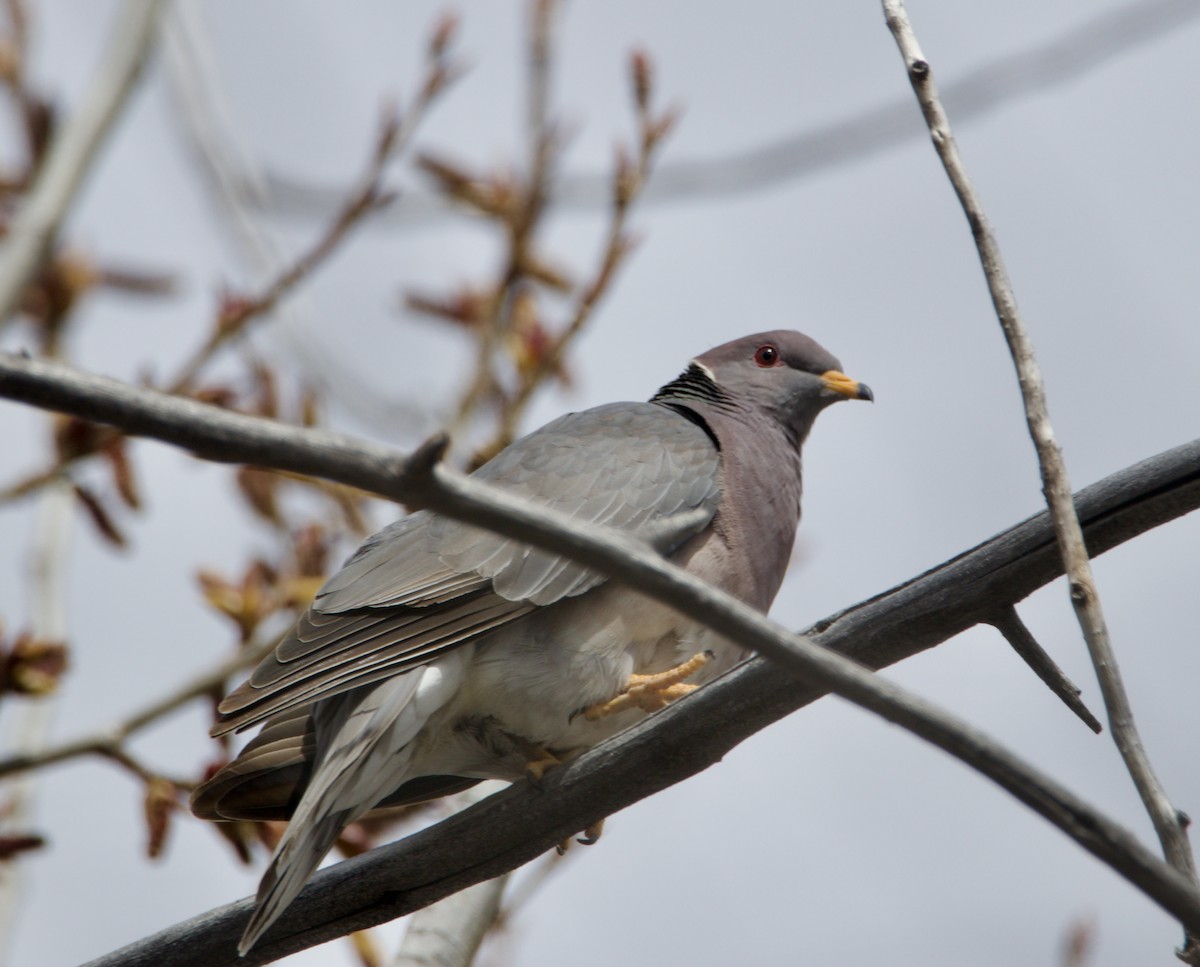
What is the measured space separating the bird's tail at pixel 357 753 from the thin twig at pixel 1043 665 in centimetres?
134

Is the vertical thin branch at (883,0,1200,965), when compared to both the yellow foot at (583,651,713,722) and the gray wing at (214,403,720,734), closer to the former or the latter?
the gray wing at (214,403,720,734)

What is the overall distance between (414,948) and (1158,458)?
7.09 feet

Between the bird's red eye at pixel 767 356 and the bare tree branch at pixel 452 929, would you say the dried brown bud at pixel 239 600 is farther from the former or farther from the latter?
the bird's red eye at pixel 767 356

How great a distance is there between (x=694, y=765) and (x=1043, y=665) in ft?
1.96

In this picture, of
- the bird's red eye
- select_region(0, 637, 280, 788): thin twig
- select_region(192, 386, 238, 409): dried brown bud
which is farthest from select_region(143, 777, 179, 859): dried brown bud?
the bird's red eye

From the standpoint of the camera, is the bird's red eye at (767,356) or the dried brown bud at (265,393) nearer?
the dried brown bud at (265,393)

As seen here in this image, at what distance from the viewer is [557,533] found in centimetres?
147

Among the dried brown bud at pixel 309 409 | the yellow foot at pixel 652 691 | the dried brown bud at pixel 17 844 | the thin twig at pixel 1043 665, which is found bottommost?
the thin twig at pixel 1043 665

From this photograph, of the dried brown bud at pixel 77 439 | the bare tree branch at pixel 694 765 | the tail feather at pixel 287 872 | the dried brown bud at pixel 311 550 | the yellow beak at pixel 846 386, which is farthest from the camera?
the yellow beak at pixel 846 386

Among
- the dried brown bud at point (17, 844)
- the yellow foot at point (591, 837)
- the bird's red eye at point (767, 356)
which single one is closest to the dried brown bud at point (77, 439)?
the dried brown bud at point (17, 844)

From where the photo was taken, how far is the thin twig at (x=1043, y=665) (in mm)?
2057

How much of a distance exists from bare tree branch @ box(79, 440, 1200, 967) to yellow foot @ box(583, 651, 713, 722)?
434 mm

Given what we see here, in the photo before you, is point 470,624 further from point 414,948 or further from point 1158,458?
point 1158,458

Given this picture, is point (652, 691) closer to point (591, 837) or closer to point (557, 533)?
point (591, 837)
